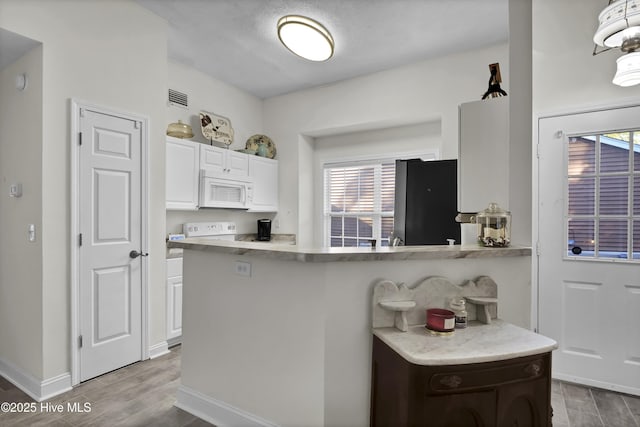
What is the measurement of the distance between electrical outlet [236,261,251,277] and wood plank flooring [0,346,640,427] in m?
0.94

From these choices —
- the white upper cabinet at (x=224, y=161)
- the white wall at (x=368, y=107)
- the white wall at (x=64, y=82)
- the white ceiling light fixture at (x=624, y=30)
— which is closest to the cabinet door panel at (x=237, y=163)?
the white upper cabinet at (x=224, y=161)

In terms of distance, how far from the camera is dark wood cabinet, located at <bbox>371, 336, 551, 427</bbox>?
1.30 metres

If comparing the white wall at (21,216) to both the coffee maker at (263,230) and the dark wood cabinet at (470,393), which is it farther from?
the coffee maker at (263,230)

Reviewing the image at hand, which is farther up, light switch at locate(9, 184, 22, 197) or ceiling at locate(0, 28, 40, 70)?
ceiling at locate(0, 28, 40, 70)

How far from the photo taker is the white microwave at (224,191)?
3650 millimetres

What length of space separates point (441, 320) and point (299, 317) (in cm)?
66

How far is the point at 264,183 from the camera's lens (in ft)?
15.0

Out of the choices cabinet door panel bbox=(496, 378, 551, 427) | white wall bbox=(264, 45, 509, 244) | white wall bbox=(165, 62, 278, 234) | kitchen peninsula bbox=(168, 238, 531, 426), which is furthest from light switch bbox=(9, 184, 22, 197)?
cabinet door panel bbox=(496, 378, 551, 427)

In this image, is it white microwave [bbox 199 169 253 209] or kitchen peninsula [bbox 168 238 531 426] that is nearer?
kitchen peninsula [bbox 168 238 531 426]

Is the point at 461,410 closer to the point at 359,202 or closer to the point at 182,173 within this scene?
the point at 182,173

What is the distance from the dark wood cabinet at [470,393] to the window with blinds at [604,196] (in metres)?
1.59

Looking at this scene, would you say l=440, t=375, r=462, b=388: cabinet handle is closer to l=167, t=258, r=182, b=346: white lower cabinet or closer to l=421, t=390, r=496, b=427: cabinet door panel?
l=421, t=390, r=496, b=427: cabinet door panel

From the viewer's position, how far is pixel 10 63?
257cm

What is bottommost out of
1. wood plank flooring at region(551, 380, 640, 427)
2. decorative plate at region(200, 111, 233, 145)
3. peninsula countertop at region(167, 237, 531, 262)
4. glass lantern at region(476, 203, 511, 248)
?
wood plank flooring at region(551, 380, 640, 427)
